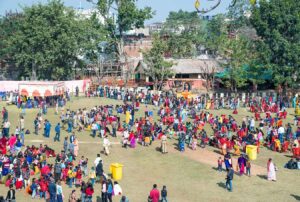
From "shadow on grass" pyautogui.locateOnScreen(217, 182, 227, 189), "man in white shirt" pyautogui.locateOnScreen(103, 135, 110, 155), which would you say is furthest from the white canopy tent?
"shadow on grass" pyautogui.locateOnScreen(217, 182, 227, 189)

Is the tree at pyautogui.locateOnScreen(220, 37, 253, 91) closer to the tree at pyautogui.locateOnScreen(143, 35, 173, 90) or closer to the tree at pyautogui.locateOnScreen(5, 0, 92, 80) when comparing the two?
the tree at pyautogui.locateOnScreen(143, 35, 173, 90)

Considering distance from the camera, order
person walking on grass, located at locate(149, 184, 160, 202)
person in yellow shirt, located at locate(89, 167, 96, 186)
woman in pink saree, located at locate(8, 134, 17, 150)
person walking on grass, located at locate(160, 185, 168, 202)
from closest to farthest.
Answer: person walking on grass, located at locate(149, 184, 160, 202) → person walking on grass, located at locate(160, 185, 168, 202) → person in yellow shirt, located at locate(89, 167, 96, 186) → woman in pink saree, located at locate(8, 134, 17, 150)

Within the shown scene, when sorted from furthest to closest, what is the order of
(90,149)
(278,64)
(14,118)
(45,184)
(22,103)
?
1. (278,64)
2. (22,103)
3. (14,118)
4. (90,149)
5. (45,184)

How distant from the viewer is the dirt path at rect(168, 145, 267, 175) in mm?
28172

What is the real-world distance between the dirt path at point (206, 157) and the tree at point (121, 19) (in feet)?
123

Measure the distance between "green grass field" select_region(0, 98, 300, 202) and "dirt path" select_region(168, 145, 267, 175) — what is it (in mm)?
118

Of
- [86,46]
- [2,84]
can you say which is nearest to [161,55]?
[86,46]

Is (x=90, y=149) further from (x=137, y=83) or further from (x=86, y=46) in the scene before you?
(x=137, y=83)

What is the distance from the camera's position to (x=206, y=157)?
99.8ft

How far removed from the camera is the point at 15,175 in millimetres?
24422

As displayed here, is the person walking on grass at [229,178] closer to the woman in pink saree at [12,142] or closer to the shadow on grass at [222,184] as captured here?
the shadow on grass at [222,184]

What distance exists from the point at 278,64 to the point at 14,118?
2585cm

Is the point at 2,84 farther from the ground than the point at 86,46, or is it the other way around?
the point at 86,46

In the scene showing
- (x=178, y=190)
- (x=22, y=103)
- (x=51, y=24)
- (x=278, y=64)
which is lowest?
(x=178, y=190)
